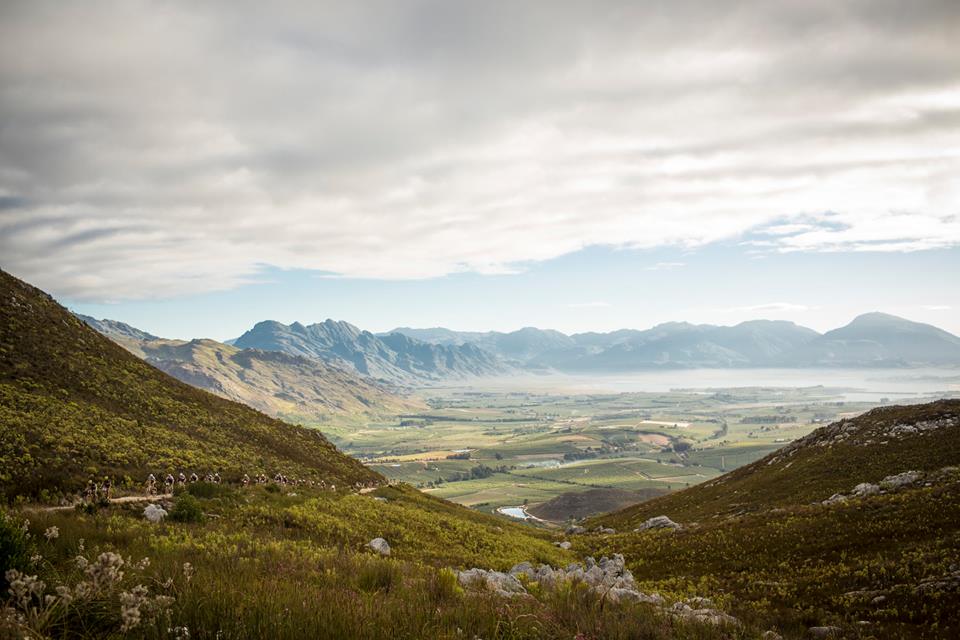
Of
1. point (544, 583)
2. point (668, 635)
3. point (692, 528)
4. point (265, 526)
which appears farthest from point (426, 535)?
point (668, 635)

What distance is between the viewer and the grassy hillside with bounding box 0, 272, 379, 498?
30969 millimetres

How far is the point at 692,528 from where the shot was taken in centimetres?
4144

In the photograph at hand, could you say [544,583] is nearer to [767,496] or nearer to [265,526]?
[265,526]

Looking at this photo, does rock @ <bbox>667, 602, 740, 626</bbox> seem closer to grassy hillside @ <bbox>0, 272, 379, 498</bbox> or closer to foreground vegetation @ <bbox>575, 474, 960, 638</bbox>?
foreground vegetation @ <bbox>575, 474, 960, 638</bbox>

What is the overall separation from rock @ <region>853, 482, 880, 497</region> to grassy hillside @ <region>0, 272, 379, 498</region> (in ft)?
158

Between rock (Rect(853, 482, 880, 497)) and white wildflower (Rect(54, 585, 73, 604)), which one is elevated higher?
white wildflower (Rect(54, 585, 73, 604))

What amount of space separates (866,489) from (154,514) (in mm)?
45213

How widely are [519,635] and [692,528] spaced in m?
38.7

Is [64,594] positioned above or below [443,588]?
above

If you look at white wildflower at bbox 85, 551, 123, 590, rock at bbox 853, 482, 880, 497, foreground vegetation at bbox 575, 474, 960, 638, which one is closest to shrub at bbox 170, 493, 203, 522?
white wildflower at bbox 85, 551, 123, 590

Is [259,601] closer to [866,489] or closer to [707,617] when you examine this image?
[707,617]

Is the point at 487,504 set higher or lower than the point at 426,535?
lower

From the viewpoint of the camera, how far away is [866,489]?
3716 centimetres

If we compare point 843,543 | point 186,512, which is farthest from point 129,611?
point 843,543
